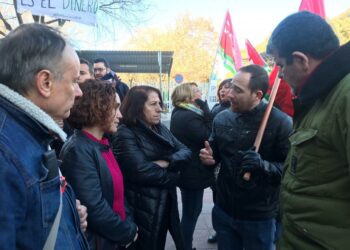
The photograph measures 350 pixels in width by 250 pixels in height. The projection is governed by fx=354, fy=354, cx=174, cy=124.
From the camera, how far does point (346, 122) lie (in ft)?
4.38

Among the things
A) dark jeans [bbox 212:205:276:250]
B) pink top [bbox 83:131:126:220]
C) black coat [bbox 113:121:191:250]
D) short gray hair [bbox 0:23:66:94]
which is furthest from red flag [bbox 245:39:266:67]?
short gray hair [bbox 0:23:66:94]

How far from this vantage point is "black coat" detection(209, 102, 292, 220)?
8.14 feet

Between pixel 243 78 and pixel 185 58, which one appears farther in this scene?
pixel 185 58

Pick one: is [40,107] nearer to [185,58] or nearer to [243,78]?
[243,78]

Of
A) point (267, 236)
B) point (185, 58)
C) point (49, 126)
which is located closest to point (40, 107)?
point (49, 126)

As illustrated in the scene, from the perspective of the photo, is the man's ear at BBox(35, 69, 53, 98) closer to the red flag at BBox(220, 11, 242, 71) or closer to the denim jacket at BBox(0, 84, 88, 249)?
the denim jacket at BBox(0, 84, 88, 249)

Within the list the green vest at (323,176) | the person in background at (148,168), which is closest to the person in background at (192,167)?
the person in background at (148,168)

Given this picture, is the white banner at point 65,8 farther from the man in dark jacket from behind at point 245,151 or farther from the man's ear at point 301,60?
the man's ear at point 301,60

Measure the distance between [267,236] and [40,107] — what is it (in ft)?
6.52

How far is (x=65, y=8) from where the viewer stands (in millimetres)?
3660

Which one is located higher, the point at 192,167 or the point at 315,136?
the point at 315,136

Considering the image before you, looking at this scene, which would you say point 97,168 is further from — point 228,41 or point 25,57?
point 228,41

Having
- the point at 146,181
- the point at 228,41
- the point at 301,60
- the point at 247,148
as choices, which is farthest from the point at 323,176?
the point at 228,41

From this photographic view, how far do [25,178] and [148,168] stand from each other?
1608 millimetres
